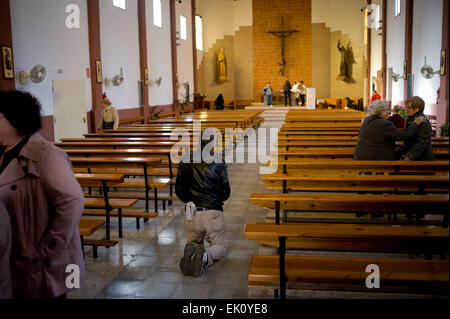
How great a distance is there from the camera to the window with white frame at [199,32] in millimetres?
25391

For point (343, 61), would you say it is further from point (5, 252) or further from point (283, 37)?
point (5, 252)

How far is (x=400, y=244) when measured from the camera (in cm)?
250

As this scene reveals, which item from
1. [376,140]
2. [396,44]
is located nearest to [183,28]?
[396,44]

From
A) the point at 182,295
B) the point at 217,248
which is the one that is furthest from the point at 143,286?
the point at 217,248

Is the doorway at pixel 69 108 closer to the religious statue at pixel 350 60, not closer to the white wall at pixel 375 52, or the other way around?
the white wall at pixel 375 52

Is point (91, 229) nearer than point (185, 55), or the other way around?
point (91, 229)

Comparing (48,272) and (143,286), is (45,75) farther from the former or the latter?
(48,272)

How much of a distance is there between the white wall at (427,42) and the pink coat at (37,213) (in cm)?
1323

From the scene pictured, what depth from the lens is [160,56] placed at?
63.1ft

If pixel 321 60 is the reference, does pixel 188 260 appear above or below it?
below

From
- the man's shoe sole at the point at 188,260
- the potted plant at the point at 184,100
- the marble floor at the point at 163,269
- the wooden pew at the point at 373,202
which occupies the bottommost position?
the marble floor at the point at 163,269

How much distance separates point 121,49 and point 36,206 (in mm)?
13976

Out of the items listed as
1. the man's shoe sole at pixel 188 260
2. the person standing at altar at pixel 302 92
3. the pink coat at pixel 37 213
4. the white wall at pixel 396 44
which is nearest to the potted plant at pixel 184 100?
the person standing at altar at pixel 302 92
